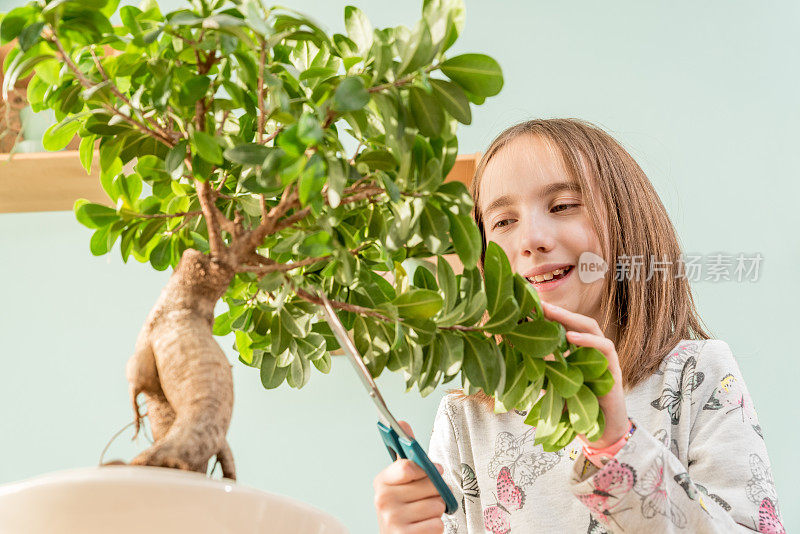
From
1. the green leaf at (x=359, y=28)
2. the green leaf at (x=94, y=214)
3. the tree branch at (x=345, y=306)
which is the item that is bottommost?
the tree branch at (x=345, y=306)

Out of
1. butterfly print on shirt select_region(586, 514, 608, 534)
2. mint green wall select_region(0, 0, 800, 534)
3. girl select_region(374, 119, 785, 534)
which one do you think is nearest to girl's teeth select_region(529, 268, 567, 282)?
girl select_region(374, 119, 785, 534)

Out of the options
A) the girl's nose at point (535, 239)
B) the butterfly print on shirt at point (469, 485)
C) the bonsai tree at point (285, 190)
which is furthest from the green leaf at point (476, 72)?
the butterfly print on shirt at point (469, 485)

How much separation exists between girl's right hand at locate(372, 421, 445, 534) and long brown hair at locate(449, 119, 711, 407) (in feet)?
1.48

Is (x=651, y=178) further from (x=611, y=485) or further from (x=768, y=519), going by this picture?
(x=611, y=485)

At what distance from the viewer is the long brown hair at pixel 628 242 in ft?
3.69

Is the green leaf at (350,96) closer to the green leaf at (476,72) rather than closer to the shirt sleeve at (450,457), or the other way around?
the green leaf at (476,72)

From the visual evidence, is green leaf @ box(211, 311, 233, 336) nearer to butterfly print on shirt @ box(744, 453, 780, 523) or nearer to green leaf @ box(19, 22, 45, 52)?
green leaf @ box(19, 22, 45, 52)

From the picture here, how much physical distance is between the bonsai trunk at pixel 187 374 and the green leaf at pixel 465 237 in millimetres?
144

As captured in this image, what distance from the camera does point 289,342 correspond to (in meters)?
0.58

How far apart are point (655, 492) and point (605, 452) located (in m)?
0.07

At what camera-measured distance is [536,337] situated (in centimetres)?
49

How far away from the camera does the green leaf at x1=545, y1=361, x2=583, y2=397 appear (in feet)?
1.63

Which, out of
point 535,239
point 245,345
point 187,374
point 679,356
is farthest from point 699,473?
point 187,374

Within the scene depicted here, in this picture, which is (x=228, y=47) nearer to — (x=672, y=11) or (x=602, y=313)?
(x=602, y=313)
